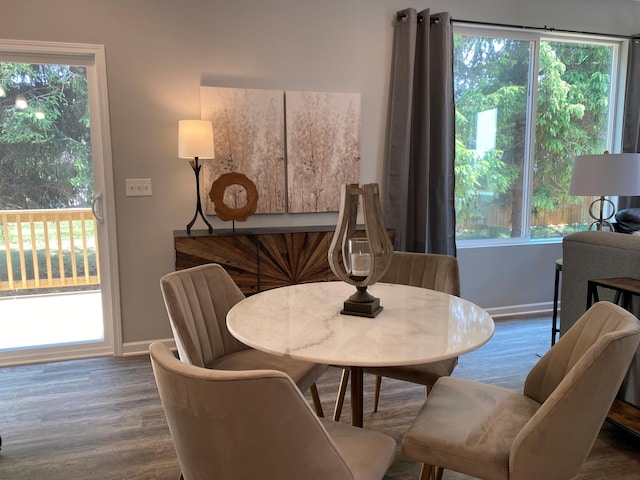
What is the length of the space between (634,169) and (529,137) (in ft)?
3.96

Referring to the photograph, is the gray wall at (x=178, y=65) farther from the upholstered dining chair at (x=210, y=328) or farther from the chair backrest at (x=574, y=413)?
the chair backrest at (x=574, y=413)

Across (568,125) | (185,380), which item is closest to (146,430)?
(185,380)

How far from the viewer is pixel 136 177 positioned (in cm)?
316

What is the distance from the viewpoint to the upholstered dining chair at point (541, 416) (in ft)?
3.88

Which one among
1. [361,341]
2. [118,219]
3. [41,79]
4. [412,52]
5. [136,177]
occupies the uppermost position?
[412,52]

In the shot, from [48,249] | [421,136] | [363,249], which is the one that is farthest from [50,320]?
[421,136]

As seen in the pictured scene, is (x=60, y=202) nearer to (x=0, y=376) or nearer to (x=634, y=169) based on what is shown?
(x=0, y=376)

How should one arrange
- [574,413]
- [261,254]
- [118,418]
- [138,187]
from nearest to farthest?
[574,413], [118,418], [261,254], [138,187]

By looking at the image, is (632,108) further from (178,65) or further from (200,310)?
(200,310)

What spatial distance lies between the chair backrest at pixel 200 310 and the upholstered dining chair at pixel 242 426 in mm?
642

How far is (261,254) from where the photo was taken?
120 inches

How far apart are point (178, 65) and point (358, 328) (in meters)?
2.45

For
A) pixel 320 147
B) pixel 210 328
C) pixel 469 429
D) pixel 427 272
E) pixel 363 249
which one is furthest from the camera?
pixel 320 147

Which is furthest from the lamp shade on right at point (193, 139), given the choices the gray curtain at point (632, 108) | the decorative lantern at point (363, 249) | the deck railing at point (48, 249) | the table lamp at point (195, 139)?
the gray curtain at point (632, 108)
